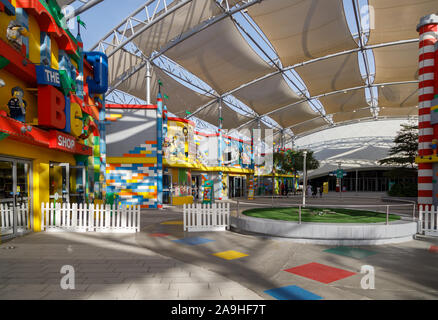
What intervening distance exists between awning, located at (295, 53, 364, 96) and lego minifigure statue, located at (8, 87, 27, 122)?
23573 millimetres

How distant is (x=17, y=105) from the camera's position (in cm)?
794

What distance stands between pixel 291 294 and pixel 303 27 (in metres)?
20.0

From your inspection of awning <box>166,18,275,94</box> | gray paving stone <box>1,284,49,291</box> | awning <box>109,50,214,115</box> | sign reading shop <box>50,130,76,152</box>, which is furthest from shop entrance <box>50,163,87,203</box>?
awning <box>109,50,214,115</box>

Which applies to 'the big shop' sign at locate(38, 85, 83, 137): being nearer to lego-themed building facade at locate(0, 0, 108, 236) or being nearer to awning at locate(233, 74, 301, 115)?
lego-themed building facade at locate(0, 0, 108, 236)

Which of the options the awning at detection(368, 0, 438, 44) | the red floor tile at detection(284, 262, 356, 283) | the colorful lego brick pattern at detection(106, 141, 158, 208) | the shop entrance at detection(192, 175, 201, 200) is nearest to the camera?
the red floor tile at detection(284, 262, 356, 283)

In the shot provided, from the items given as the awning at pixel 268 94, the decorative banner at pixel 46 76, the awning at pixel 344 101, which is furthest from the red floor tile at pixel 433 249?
the awning at pixel 344 101

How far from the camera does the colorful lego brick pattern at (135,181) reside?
670 inches

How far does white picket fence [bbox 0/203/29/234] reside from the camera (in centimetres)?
785

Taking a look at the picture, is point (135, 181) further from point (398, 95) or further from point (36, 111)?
point (398, 95)

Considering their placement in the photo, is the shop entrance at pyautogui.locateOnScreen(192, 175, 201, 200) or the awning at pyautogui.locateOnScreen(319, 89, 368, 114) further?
the awning at pyautogui.locateOnScreen(319, 89, 368, 114)

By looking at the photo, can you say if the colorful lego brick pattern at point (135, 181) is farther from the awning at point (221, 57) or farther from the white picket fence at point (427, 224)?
the white picket fence at point (427, 224)

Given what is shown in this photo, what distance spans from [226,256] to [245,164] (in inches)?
918

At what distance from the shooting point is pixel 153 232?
9516 millimetres

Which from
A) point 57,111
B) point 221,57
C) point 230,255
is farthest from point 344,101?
point 57,111
